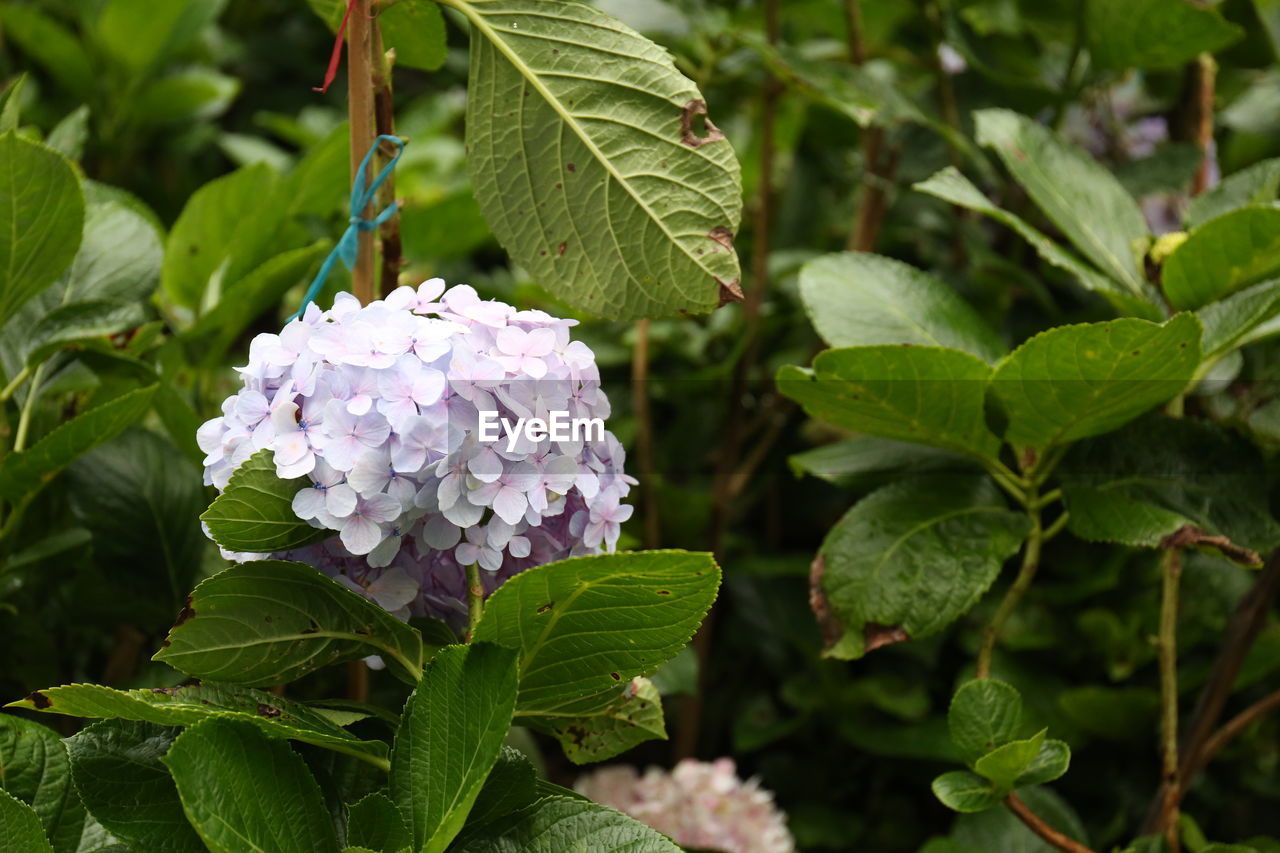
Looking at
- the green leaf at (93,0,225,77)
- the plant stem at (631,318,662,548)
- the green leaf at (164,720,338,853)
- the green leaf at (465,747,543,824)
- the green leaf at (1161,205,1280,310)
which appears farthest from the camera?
the green leaf at (93,0,225,77)

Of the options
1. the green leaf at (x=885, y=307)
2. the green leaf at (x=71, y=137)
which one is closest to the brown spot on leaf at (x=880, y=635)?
the green leaf at (x=885, y=307)

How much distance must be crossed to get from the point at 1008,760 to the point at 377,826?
1.27 ft

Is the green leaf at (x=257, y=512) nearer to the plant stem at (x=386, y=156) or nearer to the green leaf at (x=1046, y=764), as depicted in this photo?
Result: the plant stem at (x=386, y=156)

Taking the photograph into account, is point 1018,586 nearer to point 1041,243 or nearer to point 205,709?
point 1041,243

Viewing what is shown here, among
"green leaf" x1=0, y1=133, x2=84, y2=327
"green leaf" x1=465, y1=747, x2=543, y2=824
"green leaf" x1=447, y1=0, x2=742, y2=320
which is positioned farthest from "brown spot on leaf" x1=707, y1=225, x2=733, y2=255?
"green leaf" x1=0, y1=133, x2=84, y2=327

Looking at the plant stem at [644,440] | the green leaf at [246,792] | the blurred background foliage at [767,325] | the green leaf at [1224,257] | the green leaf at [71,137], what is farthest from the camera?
the plant stem at [644,440]

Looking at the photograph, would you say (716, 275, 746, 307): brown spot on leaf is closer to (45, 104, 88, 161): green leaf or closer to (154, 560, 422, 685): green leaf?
(154, 560, 422, 685): green leaf

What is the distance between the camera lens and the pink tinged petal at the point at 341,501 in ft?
1.92

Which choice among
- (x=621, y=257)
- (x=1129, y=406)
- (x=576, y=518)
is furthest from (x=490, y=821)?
(x=1129, y=406)

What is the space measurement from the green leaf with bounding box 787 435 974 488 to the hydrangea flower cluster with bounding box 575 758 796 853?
1.29 ft

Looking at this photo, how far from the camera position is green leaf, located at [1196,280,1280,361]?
79cm

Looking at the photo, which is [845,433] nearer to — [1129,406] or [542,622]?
[1129,406]

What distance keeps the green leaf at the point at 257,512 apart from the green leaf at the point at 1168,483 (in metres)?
0.55

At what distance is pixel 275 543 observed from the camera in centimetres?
62
